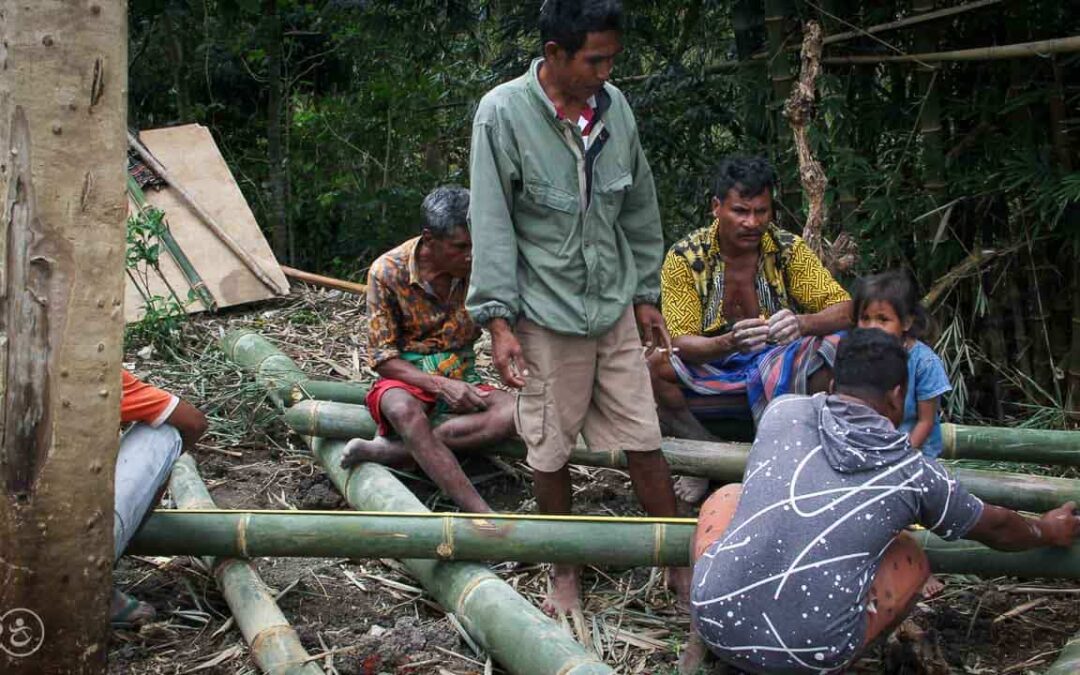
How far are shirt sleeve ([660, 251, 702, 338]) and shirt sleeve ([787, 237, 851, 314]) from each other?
0.36 metres

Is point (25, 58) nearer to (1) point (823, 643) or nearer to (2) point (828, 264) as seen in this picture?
(1) point (823, 643)

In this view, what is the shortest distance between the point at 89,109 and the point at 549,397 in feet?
5.27

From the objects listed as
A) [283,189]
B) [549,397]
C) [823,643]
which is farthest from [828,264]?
[283,189]

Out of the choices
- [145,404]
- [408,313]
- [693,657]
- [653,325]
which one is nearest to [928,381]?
[653,325]

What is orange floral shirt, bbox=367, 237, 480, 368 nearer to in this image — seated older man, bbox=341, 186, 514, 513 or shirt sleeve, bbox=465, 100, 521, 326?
seated older man, bbox=341, 186, 514, 513

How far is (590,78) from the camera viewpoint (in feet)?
12.1

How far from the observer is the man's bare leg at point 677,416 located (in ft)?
15.5

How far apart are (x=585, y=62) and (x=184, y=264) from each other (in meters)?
4.29

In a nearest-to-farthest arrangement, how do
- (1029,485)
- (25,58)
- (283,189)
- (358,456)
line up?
(25,58), (1029,485), (358,456), (283,189)

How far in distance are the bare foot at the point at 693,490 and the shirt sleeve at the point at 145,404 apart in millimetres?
1874

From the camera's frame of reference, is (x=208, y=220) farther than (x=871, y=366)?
Yes

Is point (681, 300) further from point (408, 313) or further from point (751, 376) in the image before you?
point (408, 313)

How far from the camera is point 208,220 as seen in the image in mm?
7684

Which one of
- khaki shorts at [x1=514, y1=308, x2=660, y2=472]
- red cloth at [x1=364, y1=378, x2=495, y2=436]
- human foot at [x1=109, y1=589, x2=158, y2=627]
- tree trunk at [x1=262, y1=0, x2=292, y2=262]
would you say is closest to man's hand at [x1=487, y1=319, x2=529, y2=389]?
khaki shorts at [x1=514, y1=308, x2=660, y2=472]
